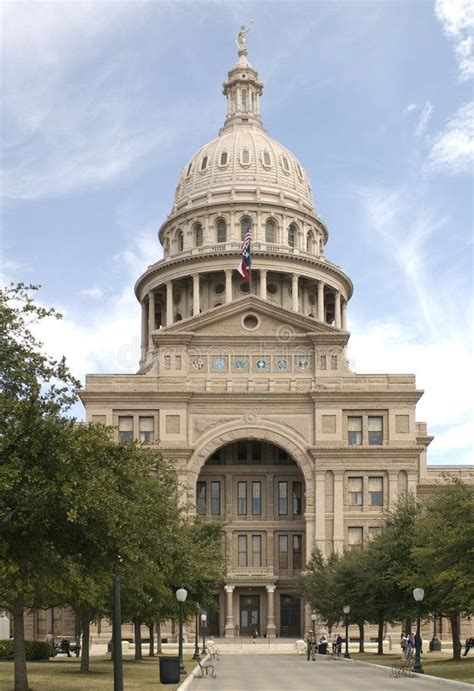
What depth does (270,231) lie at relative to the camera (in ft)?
403

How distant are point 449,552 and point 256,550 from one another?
51.0 meters

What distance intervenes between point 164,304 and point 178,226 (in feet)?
29.8

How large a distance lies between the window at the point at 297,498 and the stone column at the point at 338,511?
6380 mm

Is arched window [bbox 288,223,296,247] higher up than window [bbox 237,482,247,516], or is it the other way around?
arched window [bbox 288,223,296,247]

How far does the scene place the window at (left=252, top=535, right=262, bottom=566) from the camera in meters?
93.9

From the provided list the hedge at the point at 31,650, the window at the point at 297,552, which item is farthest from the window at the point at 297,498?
the hedge at the point at 31,650

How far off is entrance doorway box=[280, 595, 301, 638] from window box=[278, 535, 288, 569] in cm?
257

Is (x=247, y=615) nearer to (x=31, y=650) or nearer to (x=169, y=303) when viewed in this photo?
(x=169, y=303)

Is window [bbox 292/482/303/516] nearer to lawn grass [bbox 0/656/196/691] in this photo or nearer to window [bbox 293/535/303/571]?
window [bbox 293/535/303/571]

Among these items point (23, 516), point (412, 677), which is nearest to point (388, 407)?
point (412, 677)

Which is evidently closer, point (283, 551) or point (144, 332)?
point (283, 551)

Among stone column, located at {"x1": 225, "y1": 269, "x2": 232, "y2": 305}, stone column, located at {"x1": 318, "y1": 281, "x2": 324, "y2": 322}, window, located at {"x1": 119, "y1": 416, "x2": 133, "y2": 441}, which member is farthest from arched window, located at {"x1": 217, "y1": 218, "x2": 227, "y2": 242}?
window, located at {"x1": 119, "y1": 416, "x2": 133, "y2": 441}

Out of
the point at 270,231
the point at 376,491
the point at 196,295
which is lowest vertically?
the point at 376,491

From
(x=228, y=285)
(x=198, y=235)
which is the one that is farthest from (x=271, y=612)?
(x=198, y=235)
